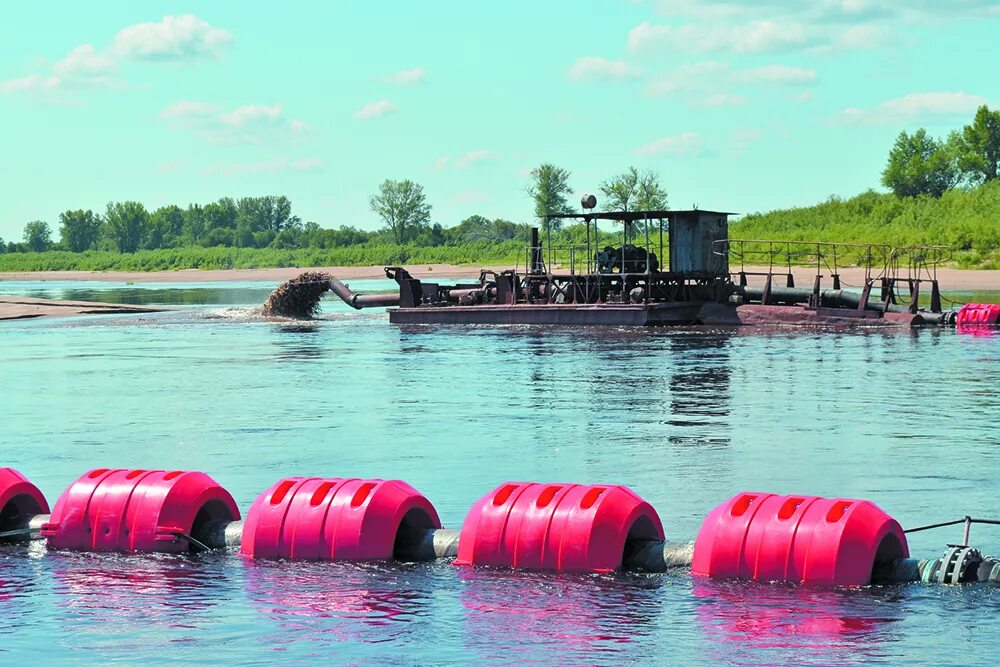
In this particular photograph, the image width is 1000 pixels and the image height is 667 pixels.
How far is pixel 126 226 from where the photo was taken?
174 metres

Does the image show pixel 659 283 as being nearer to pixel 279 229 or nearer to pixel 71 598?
pixel 71 598

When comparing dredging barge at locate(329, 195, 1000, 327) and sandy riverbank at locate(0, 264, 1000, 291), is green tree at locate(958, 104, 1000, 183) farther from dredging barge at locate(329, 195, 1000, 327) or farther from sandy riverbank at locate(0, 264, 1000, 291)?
dredging barge at locate(329, 195, 1000, 327)

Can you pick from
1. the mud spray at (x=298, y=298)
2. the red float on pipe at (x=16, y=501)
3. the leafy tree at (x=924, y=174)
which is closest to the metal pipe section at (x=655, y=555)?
the red float on pipe at (x=16, y=501)

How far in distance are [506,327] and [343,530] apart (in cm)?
3300

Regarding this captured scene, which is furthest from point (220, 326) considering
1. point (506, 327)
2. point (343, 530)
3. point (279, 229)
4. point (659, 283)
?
point (279, 229)

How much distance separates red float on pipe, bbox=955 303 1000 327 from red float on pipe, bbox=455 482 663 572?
29373 millimetres

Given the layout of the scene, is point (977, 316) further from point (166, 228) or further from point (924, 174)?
point (166, 228)

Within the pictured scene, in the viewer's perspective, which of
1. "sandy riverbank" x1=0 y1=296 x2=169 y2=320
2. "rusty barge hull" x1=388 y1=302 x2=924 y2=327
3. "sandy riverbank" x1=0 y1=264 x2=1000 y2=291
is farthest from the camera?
"sandy riverbank" x1=0 y1=264 x2=1000 y2=291

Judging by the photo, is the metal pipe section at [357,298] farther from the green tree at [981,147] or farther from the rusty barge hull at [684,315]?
the green tree at [981,147]

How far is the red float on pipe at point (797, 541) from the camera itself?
979cm

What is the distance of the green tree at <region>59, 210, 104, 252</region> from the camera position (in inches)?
7156

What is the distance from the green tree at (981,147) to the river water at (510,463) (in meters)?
78.6

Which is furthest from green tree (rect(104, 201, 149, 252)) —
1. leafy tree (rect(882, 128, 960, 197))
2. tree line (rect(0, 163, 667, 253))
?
leafy tree (rect(882, 128, 960, 197))

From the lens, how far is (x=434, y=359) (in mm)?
32156
